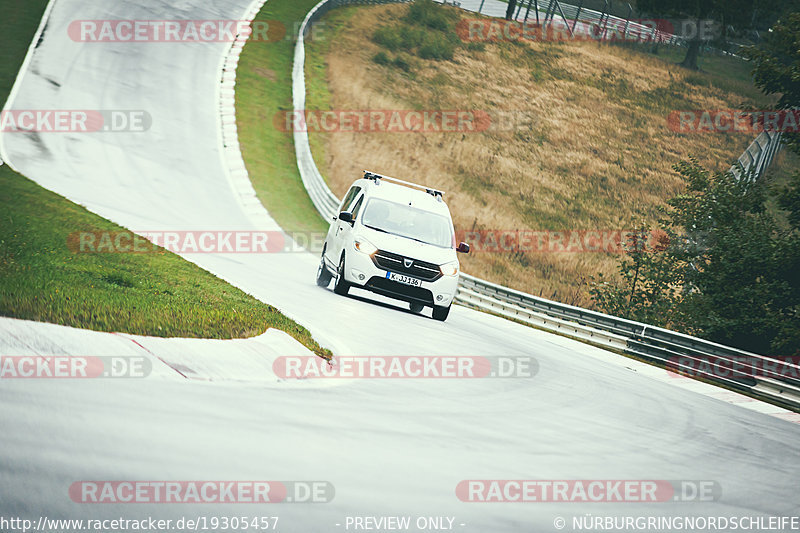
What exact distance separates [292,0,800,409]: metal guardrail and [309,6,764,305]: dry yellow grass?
7.02 meters

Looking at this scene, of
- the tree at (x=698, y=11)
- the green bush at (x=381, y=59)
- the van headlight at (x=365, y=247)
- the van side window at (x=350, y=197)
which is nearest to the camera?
the van headlight at (x=365, y=247)

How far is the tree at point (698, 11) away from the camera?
63.3 m

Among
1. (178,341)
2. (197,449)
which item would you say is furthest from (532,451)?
(178,341)

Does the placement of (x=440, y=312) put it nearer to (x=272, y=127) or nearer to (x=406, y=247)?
(x=406, y=247)

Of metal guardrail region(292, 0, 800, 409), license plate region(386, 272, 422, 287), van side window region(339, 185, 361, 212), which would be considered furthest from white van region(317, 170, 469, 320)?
metal guardrail region(292, 0, 800, 409)

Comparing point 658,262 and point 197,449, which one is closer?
point 197,449

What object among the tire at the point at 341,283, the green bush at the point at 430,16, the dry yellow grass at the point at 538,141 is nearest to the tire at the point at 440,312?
the tire at the point at 341,283

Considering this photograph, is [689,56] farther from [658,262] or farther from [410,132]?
[658,262]

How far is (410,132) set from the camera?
43.7 meters

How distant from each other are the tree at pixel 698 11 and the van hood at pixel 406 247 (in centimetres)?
5737

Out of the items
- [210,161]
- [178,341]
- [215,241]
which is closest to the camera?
[178,341]

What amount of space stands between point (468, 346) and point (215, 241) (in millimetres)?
10787

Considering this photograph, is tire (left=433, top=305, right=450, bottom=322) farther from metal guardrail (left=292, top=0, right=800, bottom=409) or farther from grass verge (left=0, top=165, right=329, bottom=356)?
metal guardrail (left=292, top=0, right=800, bottom=409)

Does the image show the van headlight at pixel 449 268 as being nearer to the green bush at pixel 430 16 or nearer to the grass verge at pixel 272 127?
the grass verge at pixel 272 127
